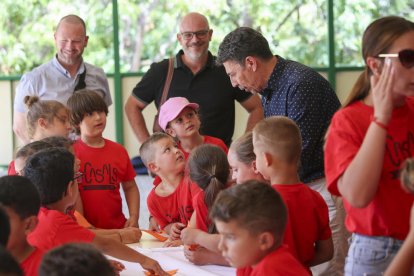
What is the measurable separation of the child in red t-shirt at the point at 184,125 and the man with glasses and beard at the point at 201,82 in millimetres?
824

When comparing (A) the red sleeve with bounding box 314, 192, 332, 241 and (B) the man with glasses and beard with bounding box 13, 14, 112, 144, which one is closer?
(A) the red sleeve with bounding box 314, 192, 332, 241

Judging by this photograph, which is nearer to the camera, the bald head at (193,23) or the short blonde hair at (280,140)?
the short blonde hair at (280,140)

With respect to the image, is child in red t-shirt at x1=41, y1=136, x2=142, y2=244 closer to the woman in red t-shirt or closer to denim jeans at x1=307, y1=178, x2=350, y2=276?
denim jeans at x1=307, y1=178, x2=350, y2=276

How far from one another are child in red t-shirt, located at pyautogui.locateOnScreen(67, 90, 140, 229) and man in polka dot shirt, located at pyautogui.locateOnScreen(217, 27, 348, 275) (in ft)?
3.68

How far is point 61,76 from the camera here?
6395mm

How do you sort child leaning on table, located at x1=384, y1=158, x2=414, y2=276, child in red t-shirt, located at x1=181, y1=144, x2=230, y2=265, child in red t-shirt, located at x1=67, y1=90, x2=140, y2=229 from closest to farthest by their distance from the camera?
child leaning on table, located at x1=384, y1=158, x2=414, y2=276
child in red t-shirt, located at x1=181, y1=144, x2=230, y2=265
child in red t-shirt, located at x1=67, y1=90, x2=140, y2=229

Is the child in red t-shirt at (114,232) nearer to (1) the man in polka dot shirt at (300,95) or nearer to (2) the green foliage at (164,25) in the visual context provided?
(1) the man in polka dot shirt at (300,95)

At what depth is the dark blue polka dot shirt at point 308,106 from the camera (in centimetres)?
418

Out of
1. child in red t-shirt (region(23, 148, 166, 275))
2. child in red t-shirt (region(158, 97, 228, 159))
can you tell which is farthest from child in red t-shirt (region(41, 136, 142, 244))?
child in red t-shirt (region(23, 148, 166, 275))

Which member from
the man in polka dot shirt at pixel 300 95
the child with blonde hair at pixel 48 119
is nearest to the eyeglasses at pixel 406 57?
the man in polka dot shirt at pixel 300 95

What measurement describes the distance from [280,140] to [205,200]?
86cm

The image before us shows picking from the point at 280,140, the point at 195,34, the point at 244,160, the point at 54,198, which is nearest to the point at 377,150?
the point at 280,140

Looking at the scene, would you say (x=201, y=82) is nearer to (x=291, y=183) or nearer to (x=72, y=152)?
(x=72, y=152)

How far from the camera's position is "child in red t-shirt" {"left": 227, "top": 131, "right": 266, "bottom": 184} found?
385cm
